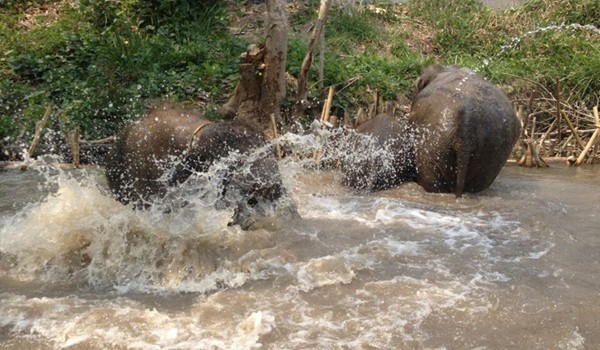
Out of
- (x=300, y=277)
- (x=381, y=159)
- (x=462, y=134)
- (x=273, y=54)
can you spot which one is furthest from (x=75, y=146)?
(x=300, y=277)

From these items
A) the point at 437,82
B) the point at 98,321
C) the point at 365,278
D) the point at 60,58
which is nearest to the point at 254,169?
the point at 365,278

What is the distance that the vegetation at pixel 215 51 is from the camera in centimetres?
839

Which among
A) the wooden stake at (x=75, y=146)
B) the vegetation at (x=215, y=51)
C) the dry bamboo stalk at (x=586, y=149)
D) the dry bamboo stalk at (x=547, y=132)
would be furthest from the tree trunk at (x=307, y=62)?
the dry bamboo stalk at (x=586, y=149)

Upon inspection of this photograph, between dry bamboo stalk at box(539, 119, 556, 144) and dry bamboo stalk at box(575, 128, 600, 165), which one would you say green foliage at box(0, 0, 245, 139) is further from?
dry bamboo stalk at box(575, 128, 600, 165)

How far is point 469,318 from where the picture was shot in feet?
11.4

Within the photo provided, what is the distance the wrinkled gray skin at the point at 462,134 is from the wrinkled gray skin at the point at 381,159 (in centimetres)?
11

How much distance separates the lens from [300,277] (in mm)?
4000

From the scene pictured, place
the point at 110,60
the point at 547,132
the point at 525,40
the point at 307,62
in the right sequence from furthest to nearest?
the point at 525,40 < the point at 110,60 < the point at 547,132 < the point at 307,62

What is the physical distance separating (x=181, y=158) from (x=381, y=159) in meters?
2.54

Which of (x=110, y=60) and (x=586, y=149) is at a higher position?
(x=110, y=60)

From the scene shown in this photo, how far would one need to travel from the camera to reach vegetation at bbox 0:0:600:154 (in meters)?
8.39

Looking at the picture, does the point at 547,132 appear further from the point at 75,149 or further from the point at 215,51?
the point at 75,149

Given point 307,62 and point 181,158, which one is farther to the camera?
point 307,62

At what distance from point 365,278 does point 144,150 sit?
5.25 feet
